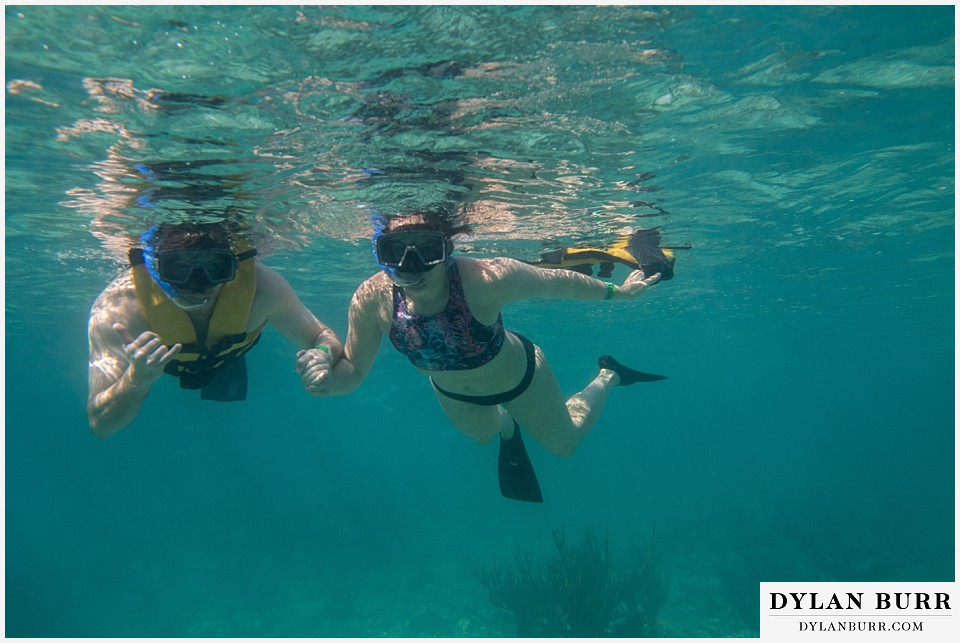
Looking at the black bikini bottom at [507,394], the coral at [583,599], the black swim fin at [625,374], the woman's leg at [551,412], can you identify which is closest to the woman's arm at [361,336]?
the black bikini bottom at [507,394]

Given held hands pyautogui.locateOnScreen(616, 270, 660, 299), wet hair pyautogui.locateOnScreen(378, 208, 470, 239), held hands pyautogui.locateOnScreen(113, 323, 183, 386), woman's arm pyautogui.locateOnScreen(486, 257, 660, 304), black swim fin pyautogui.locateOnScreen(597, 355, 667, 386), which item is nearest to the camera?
held hands pyautogui.locateOnScreen(113, 323, 183, 386)

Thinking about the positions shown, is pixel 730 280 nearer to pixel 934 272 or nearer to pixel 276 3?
pixel 934 272

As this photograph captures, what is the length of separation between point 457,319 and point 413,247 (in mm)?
911

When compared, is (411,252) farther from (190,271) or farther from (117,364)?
(117,364)

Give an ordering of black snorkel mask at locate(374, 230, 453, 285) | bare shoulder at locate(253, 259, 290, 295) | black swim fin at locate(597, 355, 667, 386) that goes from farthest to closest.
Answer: black swim fin at locate(597, 355, 667, 386) → bare shoulder at locate(253, 259, 290, 295) → black snorkel mask at locate(374, 230, 453, 285)

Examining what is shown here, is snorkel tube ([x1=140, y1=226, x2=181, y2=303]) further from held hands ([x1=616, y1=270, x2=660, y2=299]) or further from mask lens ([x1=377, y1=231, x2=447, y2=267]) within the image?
held hands ([x1=616, y1=270, x2=660, y2=299])

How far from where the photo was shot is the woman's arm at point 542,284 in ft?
18.4

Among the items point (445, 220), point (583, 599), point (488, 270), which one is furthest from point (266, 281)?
point (583, 599)

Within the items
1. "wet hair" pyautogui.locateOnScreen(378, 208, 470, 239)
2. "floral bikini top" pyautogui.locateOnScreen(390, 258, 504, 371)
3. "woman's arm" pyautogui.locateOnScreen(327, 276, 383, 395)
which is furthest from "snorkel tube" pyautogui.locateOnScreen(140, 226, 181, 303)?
"wet hair" pyautogui.locateOnScreen(378, 208, 470, 239)

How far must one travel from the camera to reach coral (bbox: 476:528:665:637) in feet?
48.6

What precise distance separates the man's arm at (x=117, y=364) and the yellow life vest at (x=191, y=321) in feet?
0.91

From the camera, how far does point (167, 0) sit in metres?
4.78

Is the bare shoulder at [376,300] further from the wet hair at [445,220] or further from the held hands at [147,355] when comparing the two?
the wet hair at [445,220]

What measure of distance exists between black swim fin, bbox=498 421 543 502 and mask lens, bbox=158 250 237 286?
4.69 m
